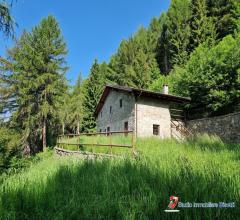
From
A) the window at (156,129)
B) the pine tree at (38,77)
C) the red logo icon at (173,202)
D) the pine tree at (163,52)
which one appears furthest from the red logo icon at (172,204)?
the pine tree at (163,52)

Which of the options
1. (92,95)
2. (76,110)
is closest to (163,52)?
(92,95)

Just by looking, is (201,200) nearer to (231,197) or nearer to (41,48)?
(231,197)

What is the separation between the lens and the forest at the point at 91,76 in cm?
1931

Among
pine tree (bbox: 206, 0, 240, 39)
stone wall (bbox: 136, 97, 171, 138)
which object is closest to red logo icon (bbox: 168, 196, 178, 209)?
stone wall (bbox: 136, 97, 171, 138)

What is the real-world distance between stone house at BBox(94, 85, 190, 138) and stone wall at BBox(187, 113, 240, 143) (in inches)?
80.7

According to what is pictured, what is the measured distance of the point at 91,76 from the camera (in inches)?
1377

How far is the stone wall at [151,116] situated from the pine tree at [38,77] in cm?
1070

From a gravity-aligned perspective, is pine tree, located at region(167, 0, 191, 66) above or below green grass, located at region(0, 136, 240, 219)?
above

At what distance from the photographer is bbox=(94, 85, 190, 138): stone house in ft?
56.6

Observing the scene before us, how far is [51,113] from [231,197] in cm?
2202

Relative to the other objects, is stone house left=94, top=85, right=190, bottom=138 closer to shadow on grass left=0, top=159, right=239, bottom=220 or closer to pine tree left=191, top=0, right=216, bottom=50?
pine tree left=191, top=0, right=216, bottom=50

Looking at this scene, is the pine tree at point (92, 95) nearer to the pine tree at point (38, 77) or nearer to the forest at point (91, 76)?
the forest at point (91, 76)

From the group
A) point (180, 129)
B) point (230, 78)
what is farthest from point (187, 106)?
point (230, 78)

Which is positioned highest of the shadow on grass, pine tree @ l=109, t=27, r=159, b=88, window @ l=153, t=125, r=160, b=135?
pine tree @ l=109, t=27, r=159, b=88
